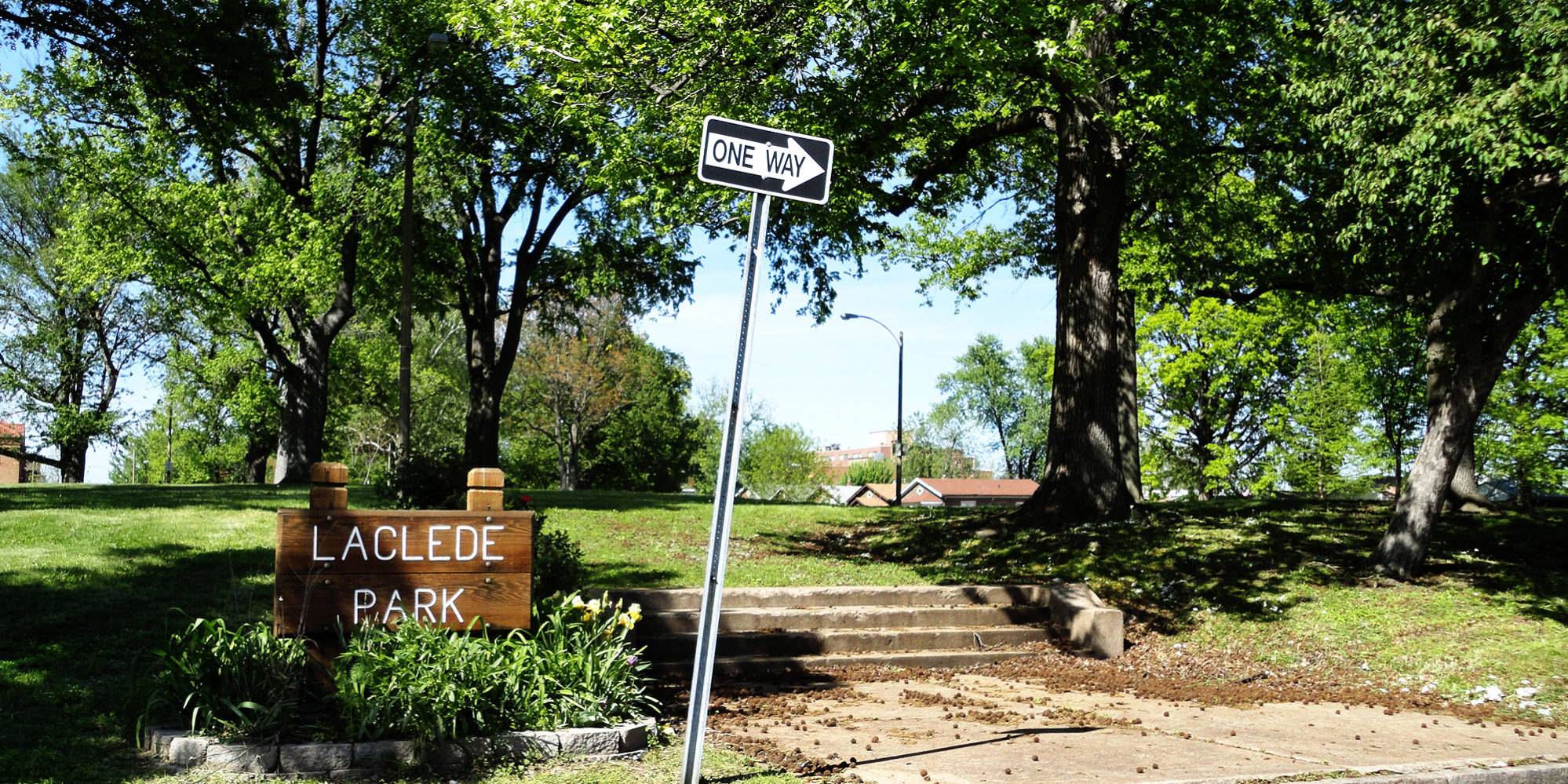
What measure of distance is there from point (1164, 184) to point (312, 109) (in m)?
19.4

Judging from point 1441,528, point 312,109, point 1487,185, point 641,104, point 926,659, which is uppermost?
point 312,109

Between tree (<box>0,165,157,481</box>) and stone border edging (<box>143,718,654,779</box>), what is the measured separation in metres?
41.3

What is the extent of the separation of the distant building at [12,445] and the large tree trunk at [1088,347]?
42.5m

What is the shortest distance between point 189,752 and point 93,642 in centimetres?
327

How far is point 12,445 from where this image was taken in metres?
43.7

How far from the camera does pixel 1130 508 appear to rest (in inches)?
582

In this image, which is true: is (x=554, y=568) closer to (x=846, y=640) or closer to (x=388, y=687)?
(x=846, y=640)

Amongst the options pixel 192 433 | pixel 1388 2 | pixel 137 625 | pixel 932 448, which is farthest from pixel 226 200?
pixel 932 448

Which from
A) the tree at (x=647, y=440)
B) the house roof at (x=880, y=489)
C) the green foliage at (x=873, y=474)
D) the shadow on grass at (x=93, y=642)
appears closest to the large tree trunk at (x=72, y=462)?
A: the tree at (x=647, y=440)

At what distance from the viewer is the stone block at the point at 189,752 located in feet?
16.8

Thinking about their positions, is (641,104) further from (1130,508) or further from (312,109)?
Result: (312,109)

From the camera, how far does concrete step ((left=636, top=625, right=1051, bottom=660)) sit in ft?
29.4

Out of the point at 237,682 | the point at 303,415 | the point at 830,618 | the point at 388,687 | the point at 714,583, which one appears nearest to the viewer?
the point at 714,583

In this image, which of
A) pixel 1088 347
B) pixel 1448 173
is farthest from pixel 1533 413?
pixel 1448 173
